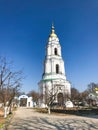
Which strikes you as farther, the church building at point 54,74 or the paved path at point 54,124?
the church building at point 54,74

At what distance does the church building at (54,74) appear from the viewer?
214 feet

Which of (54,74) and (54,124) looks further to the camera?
(54,74)

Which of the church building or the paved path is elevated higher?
the church building

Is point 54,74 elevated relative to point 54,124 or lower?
elevated

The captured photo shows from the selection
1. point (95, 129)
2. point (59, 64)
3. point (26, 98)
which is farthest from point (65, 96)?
point (95, 129)

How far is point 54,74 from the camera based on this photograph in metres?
66.8

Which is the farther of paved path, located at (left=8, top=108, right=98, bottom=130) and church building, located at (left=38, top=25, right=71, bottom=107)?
church building, located at (left=38, top=25, right=71, bottom=107)

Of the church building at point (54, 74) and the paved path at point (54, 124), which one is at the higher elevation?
the church building at point (54, 74)

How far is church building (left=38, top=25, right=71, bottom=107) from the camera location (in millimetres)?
65125

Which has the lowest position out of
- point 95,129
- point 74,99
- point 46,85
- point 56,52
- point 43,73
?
point 95,129

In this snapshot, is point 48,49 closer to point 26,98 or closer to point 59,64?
point 59,64

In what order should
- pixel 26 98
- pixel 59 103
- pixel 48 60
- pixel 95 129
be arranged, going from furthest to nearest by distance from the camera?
pixel 26 98
pixel 48 60
pixel 59 103
pixel 95 129

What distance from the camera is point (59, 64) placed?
68500 millimetres

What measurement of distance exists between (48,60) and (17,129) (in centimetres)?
5420
